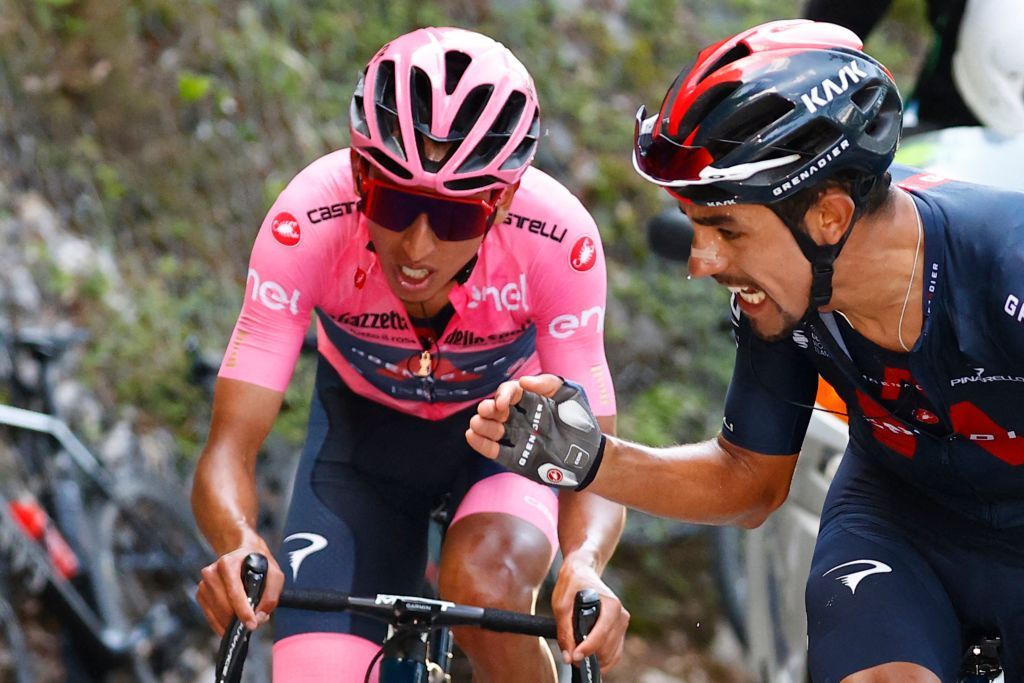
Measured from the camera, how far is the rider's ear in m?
2.89

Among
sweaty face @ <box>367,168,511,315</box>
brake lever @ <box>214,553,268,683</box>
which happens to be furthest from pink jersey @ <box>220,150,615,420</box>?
brake lever @ <box>214,553,268,683</box>

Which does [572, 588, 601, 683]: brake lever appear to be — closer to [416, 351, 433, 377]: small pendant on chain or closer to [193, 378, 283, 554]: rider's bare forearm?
[193, 378, 283, 554]: rider's bare forearm

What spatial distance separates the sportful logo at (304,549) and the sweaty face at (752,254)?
1.35 metres

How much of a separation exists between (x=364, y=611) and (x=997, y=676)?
147cm

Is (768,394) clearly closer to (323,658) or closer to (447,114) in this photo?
(447,114)

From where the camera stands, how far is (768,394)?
3.27 metres

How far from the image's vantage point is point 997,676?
10.2 ft

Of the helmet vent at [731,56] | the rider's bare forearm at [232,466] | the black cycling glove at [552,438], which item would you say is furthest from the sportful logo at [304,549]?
the helmet vent at [731,56]

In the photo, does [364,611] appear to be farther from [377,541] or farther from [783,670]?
[783,670]

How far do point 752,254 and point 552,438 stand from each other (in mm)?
594

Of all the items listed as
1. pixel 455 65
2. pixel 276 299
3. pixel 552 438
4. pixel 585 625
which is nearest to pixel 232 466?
pixel 276 299

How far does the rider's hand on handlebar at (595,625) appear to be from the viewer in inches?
117

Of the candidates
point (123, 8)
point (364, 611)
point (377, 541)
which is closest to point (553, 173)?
point (123, 8)

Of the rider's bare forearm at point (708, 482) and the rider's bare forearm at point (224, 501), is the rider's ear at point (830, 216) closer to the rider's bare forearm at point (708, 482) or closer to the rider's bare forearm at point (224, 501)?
the rider's bare forearm at point (708, 482)
